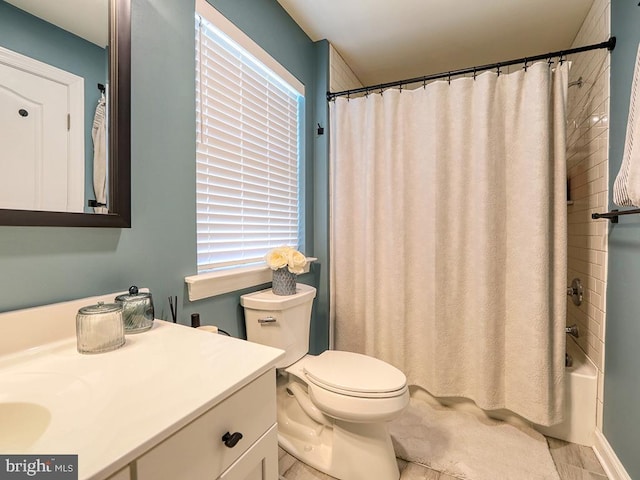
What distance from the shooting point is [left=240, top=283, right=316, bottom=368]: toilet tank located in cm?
142

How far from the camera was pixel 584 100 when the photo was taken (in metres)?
1.75

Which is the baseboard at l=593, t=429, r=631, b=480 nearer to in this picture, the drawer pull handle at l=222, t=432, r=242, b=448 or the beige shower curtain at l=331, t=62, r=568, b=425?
the beige shower curtain at l=331, t=62, r=568, b=425

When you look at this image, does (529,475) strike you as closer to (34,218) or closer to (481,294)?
(481,294)

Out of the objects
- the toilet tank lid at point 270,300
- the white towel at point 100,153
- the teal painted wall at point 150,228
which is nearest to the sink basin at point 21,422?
the teal painted wall at point 150,228

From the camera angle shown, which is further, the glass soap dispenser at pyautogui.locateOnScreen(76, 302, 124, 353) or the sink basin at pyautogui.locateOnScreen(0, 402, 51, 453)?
the glass soap dispenser at pyautogui.locateOnScreen(76, 302, 124, 353)

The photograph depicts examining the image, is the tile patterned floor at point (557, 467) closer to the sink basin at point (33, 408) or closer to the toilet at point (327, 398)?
the toilet at point (327, 398)

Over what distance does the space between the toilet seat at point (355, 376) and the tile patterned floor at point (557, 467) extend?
0.42 metres

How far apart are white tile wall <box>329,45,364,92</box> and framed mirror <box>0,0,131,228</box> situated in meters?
Answer: 1.39

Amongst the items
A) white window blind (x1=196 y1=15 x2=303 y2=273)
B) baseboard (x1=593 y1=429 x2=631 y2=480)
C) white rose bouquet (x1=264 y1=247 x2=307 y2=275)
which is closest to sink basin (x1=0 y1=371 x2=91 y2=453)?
white window blind (x1=196 y1=15 x2=303 y2=273)

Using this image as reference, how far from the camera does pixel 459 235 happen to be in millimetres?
1730

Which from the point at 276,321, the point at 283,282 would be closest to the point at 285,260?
the point at 283,282

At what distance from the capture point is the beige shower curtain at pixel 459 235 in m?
1.54

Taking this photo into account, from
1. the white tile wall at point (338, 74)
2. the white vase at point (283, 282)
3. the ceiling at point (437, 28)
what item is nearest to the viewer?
the white vase at point (283, 282)

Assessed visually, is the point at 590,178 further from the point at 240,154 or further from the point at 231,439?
the point at 231,439
